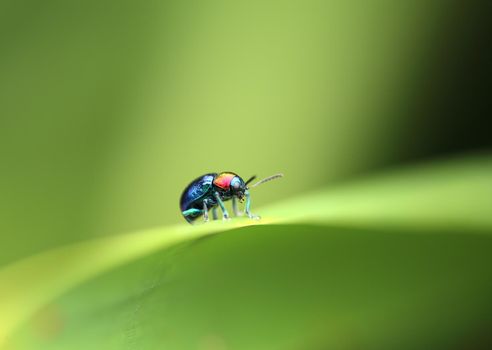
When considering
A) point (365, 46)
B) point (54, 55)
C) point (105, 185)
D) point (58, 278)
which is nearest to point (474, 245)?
point (58, 278)

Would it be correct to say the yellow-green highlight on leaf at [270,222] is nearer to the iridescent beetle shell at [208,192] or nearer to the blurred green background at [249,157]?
the blurred green background at [249,157]

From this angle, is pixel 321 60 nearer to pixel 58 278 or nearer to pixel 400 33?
pixel 400 33

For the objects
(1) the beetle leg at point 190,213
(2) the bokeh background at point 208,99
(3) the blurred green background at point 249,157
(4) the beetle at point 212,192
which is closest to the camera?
(3) the blurred green background at point 249,157

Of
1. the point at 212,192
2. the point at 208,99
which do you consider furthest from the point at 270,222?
the point at 212,192

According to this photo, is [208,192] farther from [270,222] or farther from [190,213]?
[270,222]

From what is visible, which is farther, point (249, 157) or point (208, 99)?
point (249, 157)

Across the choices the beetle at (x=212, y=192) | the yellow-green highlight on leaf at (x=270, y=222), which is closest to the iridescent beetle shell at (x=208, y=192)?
the beetle at (x=212, y=192)
